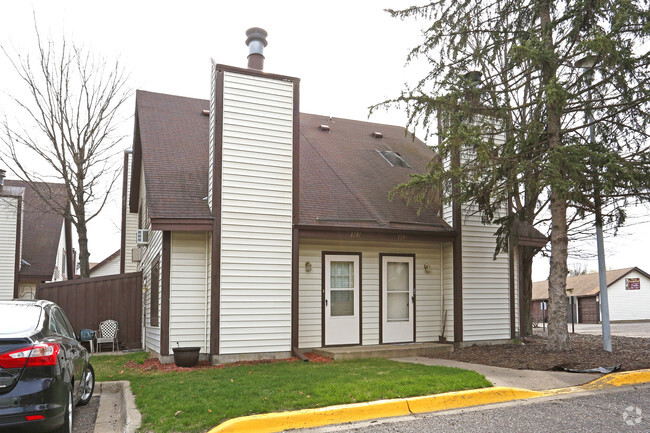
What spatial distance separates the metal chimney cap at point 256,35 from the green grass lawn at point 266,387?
7526 mm

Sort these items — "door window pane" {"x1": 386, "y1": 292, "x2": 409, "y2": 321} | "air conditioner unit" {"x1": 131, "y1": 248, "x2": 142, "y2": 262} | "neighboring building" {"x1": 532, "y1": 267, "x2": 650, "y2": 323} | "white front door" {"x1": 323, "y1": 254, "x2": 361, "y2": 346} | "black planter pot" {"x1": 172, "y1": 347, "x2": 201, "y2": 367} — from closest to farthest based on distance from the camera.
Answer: "black planter pot" {"x1": 172, "y1": 347, "x2": 201, "y2": 367} → "white front door" {"x1": 323, "y1": 254, "x2": 361, "y2": 346} → "door window pane" {"x1": 386, "y1": 292, "x2": 409, "y2": 321} → "air conditioner unit" {"x1": 131, "y1": 248, "x2": 142, "y2": 262} → "neighboring building" {"x1": 532, "y1": 267, "x2": 650, "y2": 323}

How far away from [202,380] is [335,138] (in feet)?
34.5

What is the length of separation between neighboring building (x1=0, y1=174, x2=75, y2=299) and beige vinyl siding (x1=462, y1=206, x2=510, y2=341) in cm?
1440

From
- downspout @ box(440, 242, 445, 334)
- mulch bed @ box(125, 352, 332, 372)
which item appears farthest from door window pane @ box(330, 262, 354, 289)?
downspout @ box(440, 242, 445, 334)

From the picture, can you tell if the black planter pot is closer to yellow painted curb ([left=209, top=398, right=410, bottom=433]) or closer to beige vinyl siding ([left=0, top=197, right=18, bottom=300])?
yellow painted curb ([left=209, top=398, right=410, bottom=433])

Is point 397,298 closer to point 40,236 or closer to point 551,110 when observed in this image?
point 551,110

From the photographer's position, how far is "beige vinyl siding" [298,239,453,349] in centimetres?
1177

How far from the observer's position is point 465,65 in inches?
460

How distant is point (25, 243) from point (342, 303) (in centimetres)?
1770

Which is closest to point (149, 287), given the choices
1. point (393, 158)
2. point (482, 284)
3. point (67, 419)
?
point (393, 158)

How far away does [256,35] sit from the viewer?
1274 centimetres

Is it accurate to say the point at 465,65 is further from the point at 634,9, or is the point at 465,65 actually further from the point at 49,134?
the point at 49,134

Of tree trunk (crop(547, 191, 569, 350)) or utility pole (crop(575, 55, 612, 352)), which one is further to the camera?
tree trunk (crop(547, 191, 569, 350))

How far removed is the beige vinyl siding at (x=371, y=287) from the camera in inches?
464
